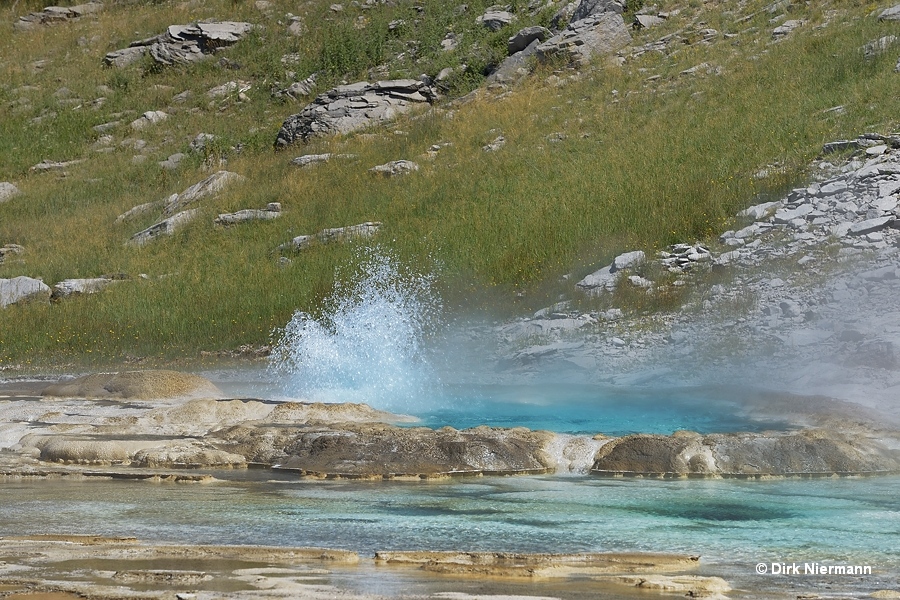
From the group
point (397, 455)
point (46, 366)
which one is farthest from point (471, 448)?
point (46, 366)

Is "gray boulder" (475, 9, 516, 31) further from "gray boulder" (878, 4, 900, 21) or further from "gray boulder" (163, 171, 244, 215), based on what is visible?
"gray boulder" (878, 4, 900, 21)

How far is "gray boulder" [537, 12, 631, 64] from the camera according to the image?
1004 inches

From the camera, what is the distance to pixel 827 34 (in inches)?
866

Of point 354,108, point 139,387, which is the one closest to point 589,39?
point 354,108

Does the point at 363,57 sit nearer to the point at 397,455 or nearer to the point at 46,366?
the point at 46,366

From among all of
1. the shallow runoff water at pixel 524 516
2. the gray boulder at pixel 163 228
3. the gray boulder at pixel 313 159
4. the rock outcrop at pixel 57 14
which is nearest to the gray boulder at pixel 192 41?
the rock outcrop at pixel 57 14

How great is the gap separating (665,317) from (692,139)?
21.4 ft

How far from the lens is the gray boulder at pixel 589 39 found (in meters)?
25.5

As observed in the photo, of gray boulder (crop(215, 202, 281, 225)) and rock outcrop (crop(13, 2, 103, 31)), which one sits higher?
rock outcrop (crop(13, 2, 103, 31))

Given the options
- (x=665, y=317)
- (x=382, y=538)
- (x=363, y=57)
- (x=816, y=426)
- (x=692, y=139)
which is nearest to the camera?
(x=382, y=538)

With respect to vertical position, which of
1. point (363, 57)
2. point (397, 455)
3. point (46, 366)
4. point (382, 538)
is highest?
point (363, 57)

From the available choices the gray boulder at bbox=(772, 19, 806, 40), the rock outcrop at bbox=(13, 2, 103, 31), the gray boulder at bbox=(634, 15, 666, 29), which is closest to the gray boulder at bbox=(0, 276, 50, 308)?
the gray boulder at bbox=(634, 15, 666, 29)

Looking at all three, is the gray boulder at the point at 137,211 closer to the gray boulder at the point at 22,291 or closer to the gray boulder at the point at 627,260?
the gray boulder at the point at 22,291

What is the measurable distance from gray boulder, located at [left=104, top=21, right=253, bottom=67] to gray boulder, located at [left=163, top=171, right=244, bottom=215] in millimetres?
10792
